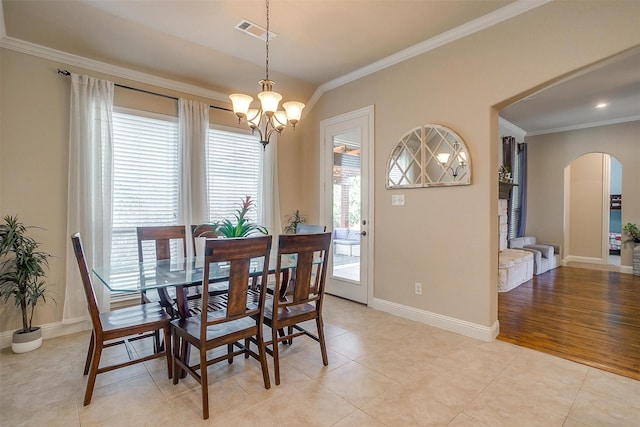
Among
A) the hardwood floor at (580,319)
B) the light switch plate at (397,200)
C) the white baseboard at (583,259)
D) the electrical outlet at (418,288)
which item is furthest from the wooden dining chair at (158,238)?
the white baseboard at (583,259)

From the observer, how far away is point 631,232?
5.68 metres

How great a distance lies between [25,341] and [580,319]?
5.49 m

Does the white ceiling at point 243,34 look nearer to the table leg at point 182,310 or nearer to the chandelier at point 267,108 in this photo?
the chandelier at point 267,108

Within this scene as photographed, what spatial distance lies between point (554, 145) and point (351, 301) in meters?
5.84

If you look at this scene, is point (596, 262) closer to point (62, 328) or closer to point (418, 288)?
point (418, 288)

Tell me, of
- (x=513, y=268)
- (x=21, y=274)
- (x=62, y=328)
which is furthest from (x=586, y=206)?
(x=21, y=274)

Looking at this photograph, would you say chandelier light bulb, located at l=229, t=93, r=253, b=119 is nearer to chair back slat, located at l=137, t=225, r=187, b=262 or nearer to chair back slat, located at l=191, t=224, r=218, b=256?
chair back slat, located at l=191, t=224, r=218, b=256

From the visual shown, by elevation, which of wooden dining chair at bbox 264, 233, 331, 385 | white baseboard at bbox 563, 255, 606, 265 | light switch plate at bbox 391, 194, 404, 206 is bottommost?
white baseboard at bbox 563, 255, 606, 265

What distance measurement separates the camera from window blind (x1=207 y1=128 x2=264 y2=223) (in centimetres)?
405

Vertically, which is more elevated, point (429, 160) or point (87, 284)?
point (429, 160)

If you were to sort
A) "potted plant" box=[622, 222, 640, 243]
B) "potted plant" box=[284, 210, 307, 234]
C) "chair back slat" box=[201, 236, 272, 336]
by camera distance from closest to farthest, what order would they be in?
"chair back slat" box=[201, 236, 272, 336], "potted plant" box=[284, 210, 307, 234], "potted plant" box=[622, 222, 640, 243]

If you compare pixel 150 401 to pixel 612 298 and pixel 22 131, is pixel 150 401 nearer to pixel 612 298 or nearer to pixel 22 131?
pixel 22 131

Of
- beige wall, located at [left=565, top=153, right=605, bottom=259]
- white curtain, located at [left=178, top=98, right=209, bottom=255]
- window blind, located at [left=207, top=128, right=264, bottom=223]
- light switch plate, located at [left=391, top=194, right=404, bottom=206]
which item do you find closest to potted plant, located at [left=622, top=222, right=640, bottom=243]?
beige wall, located at [left=565, top=153, right=605, bottom=259]

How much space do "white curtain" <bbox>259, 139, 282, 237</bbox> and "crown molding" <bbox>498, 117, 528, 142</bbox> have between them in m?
4.36
